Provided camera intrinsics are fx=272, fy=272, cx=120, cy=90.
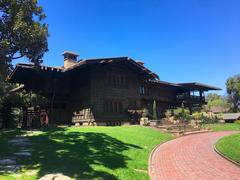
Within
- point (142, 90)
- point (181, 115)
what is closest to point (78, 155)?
point (142, 90)

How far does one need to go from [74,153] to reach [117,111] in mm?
18379

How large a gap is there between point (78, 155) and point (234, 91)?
8814 cm

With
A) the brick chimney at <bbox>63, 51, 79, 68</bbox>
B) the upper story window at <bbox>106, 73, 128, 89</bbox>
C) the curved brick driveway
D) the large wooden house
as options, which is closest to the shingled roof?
the large wooden house

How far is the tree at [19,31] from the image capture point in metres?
17.6

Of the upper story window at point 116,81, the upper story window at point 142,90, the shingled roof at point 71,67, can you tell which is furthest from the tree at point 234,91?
the shingled roof at point 71,67

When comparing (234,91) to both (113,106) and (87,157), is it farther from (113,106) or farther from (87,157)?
(87,157)

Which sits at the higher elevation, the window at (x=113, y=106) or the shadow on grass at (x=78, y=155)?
the window at (x=113, y=106)

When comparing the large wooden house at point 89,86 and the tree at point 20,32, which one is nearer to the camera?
the tree at point 20,32

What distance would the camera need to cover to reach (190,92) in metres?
48.7

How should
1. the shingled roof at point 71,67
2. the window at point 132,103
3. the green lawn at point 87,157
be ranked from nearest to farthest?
the green lawn at point 87,157 → the shingled roof at point 71,67 → the window at point 132,103

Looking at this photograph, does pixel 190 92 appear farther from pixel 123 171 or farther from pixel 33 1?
pixel 123 171

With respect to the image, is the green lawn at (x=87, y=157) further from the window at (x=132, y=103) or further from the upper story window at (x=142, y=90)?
the upper story window at (x=142, y=90)

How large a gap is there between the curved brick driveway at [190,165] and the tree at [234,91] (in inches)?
2976

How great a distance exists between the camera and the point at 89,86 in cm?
2933
